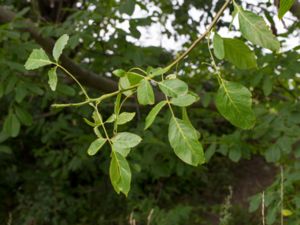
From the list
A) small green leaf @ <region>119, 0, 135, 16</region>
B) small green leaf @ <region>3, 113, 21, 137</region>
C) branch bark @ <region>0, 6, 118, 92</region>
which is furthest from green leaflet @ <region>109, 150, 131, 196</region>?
branch bark @ <region>0, 6, 118, 92</region>

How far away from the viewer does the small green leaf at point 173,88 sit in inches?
39.4

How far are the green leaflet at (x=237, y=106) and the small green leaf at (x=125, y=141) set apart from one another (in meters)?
0.19

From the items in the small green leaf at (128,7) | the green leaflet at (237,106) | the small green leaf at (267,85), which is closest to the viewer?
the green leaflet at (237,106)

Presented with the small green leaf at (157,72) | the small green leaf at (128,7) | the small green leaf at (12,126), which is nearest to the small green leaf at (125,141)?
the small green leaf at (157,72)

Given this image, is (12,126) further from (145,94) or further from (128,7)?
(145,94)

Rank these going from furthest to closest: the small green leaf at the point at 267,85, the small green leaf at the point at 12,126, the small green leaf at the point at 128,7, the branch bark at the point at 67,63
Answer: the branch bark at the point at 67,63, the small green leaf at the point at 12,126, the small green leaf at the point at 267,85, the small green leaf at the point at 128,7

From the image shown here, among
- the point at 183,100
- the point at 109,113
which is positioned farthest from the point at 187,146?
the point at 109,113

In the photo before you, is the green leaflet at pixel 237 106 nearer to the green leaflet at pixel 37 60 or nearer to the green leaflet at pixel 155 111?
the green leaflet at pixel 155 111

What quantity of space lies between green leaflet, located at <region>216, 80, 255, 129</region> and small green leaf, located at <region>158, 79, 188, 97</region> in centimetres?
8

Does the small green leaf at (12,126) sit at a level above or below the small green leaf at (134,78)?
below

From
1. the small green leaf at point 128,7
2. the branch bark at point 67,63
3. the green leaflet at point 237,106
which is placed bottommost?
the branch bark at point 67,63

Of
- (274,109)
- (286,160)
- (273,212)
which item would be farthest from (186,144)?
(286,160)

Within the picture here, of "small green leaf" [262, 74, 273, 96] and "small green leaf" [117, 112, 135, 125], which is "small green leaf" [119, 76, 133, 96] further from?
"small green leaf" [262, 74, 273, 96]

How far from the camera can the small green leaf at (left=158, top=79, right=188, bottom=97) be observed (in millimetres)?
1000
